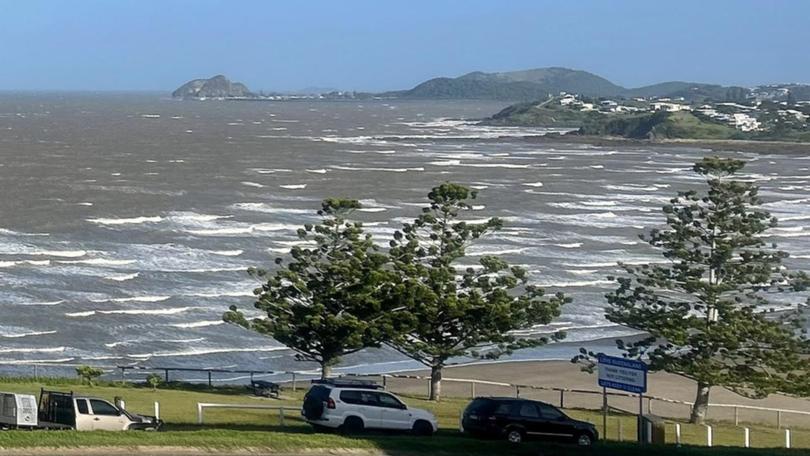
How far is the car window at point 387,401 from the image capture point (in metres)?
20.7

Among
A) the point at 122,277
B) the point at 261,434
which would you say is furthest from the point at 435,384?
the point at 122,277

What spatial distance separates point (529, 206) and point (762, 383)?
49.6m

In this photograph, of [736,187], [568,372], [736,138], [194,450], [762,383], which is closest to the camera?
[194,450]

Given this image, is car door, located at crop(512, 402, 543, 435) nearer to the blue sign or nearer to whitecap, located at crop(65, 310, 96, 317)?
the blue sign

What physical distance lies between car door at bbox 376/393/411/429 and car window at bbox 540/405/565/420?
212 centimetres

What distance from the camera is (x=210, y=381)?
31.7m

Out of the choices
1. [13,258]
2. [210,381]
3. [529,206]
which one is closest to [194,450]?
[210,381]

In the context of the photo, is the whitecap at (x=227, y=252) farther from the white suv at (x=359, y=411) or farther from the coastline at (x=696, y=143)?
the coastline at (x=696, y=143)

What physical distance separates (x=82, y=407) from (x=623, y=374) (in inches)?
315

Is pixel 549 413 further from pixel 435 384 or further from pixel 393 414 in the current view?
pixel 435 384

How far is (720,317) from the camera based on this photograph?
30.3 meters

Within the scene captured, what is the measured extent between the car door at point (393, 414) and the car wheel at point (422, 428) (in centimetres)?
12

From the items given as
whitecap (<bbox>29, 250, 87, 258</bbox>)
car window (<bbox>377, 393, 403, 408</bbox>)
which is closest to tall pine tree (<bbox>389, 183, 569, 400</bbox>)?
car window (<bbox>377, 393, 403, 408</bbox>)

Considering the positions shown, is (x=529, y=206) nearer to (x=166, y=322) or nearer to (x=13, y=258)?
(x=13, y=258)
